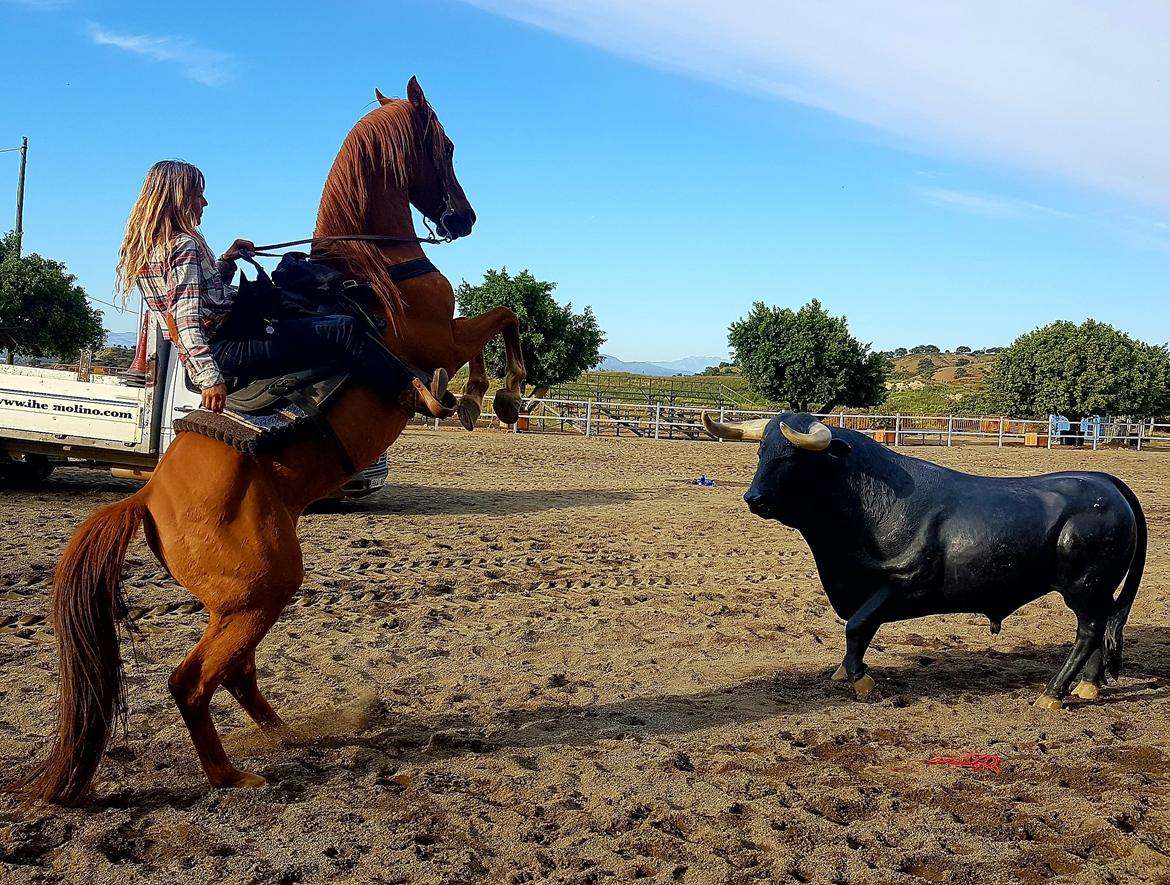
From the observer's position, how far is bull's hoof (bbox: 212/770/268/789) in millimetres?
4062

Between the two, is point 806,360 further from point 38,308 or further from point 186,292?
point 186,292

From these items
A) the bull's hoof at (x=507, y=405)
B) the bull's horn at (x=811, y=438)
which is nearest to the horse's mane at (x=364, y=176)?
the bull's hoof at (x=507, y=405)

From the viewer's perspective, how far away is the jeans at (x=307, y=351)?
4.21m

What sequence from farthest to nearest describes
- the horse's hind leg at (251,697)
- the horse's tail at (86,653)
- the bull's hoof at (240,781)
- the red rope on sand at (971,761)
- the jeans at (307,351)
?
the horse's hind leg at (251,697), the red rope on sand at (971,761), the jeans at (307,351), the bull's hoof at (240,781), the horse's tail at (86,653)

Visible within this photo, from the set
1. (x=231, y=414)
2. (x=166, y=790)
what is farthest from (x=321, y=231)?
(x=166, y=790)

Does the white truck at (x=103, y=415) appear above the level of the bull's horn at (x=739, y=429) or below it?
below

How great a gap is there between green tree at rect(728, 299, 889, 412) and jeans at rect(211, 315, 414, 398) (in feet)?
148

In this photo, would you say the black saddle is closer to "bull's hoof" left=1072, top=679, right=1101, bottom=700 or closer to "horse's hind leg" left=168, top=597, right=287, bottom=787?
"horse's hind leg" left=168, top=597, right=287, bottom=787

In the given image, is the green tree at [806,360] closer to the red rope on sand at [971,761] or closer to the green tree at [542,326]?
the green tree at [542,326]

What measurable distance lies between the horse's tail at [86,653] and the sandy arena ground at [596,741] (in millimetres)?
159

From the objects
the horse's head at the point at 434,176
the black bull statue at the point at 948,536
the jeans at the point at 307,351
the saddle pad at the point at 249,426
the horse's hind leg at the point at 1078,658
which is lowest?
the horse's hind leg at the point at 1078,658

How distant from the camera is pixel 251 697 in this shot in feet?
15.2

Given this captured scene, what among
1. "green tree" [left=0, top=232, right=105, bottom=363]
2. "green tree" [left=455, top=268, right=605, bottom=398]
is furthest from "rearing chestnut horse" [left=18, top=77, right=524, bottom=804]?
"green tree" [left=0, top=232, right=105, bottom=363]

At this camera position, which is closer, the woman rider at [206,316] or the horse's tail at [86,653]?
the horse's tail at [86,653]
